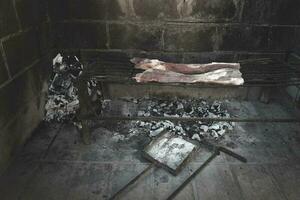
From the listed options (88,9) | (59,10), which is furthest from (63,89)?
(88,9)

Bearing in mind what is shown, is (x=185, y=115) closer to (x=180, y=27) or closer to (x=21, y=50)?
(x=180, y=27)

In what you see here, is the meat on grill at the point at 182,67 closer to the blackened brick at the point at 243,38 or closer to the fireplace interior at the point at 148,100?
the fireplace interior at the point at 148,100

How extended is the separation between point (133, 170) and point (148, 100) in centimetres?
161

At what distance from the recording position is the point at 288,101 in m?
4.05

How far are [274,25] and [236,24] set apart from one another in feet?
1.81

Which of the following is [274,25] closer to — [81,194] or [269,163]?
[269,163]

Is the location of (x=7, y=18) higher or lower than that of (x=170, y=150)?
higher

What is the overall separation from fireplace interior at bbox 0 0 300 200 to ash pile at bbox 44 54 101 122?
0.05ft

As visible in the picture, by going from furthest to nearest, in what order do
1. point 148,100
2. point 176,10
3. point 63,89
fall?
point 148,100
point 63,89
point 176,10

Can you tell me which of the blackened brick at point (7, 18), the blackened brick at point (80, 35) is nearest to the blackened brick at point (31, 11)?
the blackened brick at point (7, 18)

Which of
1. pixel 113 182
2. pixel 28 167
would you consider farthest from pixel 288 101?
pixel 28 167

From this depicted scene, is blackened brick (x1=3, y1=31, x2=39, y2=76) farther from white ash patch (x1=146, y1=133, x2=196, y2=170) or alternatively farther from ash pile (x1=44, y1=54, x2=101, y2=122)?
white ash patch (x1=146, y1=133, x2=196, y2=170)

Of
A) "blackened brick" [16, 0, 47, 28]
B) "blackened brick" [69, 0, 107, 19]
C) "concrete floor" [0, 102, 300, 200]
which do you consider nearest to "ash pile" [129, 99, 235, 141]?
"concrete floor" [0, 102, 300, 200]

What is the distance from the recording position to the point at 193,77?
119 inches
